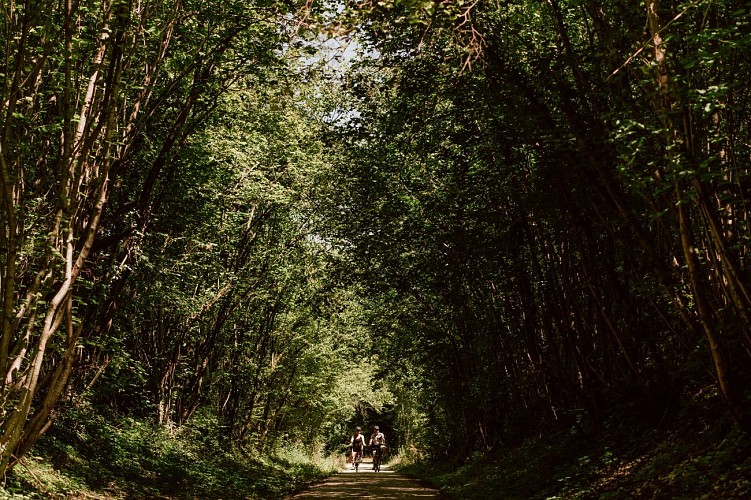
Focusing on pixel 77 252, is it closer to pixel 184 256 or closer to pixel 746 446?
pixel 184 256

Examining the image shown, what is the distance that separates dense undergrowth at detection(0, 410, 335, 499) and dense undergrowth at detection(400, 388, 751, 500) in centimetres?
461

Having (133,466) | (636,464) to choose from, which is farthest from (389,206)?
(636,464)

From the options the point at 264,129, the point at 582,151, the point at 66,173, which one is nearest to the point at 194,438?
the point at 264,129

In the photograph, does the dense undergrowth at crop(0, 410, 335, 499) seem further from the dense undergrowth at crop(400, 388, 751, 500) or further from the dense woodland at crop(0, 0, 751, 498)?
the dense undergrowth at crop(400, 388, 751, 500)

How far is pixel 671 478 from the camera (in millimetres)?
6059

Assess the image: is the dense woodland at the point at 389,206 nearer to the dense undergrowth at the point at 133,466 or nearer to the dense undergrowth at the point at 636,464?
the dense undergrowth at the point at 636,464

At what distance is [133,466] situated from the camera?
10242 mm

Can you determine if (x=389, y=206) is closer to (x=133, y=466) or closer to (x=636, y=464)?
(x=133, y=466)

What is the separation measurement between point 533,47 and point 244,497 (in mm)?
9033

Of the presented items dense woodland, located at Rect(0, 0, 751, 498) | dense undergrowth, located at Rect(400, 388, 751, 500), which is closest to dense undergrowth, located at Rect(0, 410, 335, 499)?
dense woodland, located at Rect(0, 0, 751, 498)

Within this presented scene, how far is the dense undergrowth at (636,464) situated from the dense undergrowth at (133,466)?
461 cm

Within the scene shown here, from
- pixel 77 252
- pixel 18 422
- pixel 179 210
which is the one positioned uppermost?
pixel 179 210

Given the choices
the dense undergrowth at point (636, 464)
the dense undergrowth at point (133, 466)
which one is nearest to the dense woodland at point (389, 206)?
the dense undergrowth at point (636, 464)

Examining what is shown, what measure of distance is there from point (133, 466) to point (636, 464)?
306 inches
